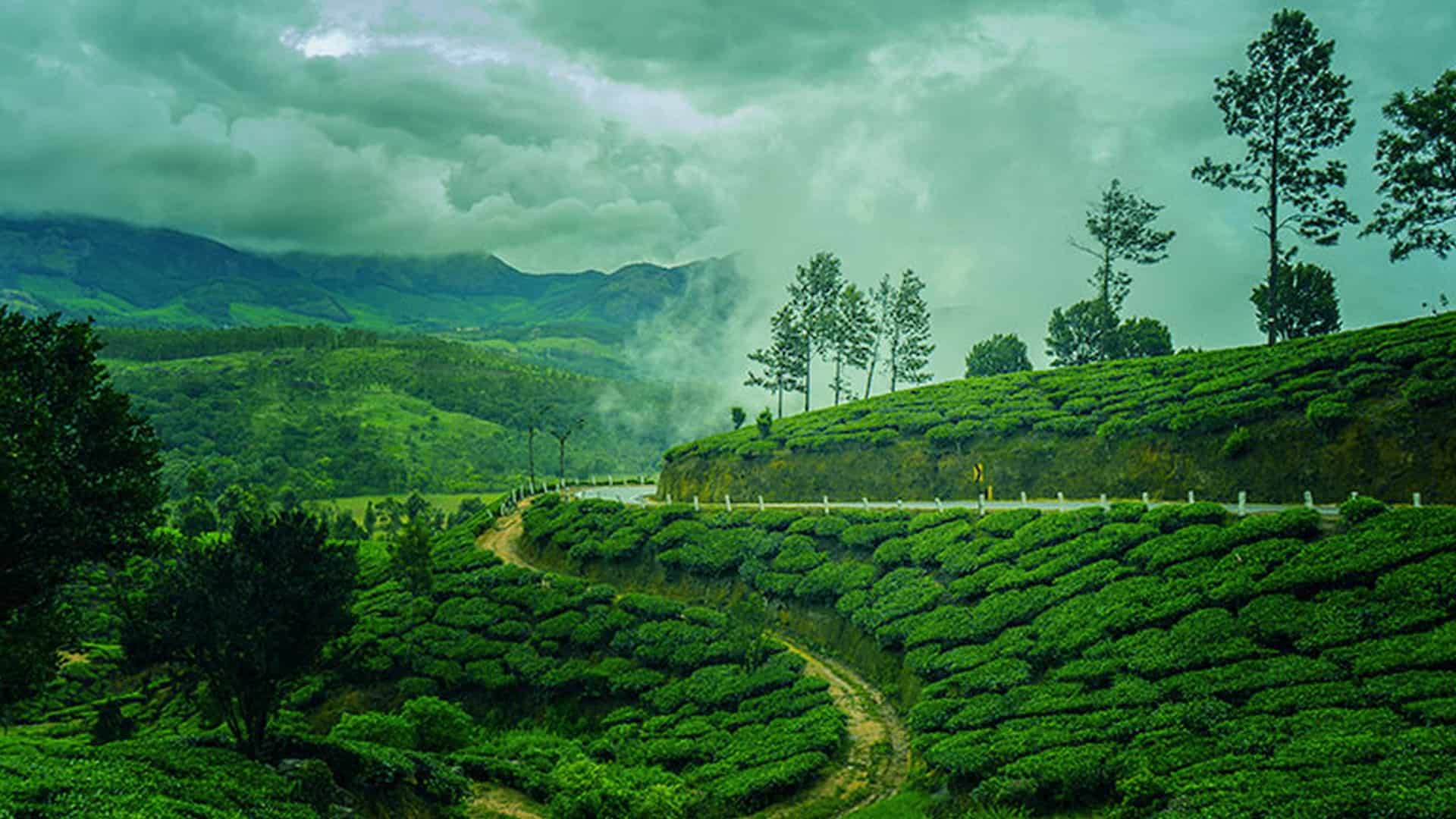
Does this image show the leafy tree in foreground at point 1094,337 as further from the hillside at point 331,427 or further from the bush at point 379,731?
the hillside at point 331,427

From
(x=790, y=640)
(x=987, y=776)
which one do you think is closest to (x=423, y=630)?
(x=790, y=640)

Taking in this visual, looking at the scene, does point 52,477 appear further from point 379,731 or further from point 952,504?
point 952,504

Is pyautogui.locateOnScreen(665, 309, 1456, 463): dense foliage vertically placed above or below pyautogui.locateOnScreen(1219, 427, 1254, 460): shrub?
above

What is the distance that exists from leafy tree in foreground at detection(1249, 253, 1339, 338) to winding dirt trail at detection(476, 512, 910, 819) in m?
54.6

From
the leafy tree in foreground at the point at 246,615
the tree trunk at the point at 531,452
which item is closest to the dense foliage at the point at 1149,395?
the tree trunk at the point at 531,452

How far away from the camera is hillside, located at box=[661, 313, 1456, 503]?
3038 cm

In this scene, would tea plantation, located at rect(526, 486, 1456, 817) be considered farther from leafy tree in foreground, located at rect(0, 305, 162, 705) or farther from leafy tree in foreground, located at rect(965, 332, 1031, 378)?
leafy tree in foreground, located at rect(965, 332, 1031, 378)

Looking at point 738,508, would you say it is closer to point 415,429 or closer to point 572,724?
point 572,724

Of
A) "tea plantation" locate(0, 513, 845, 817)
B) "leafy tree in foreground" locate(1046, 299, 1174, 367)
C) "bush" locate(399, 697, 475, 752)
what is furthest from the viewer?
"leafy tree in foreground" locate(1046, 299, 1174, 367)

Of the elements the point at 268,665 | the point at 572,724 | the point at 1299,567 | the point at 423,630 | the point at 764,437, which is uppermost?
the point at 764,437

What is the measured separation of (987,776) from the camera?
1981 centimetres

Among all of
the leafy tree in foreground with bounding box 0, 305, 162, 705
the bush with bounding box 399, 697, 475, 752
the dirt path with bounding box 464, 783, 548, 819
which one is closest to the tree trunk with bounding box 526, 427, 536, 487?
the bush with bounding box 399, 697, 475, 752

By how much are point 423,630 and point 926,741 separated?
2747cm

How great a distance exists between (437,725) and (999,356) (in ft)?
230
